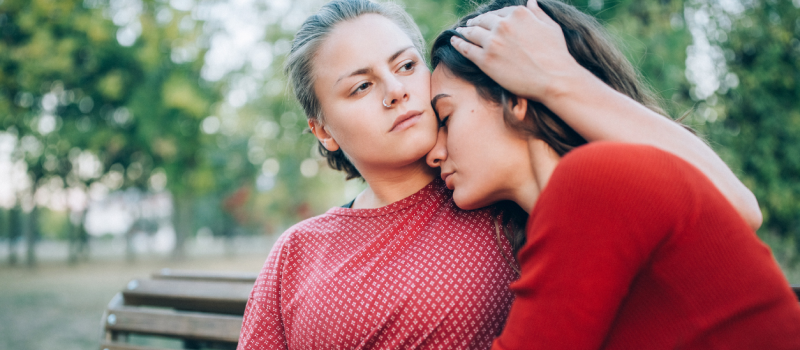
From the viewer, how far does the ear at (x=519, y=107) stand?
4.74ft

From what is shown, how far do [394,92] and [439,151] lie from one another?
24 cm

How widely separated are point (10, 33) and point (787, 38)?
1456 cm

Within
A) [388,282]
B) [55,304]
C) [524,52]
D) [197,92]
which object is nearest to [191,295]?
[388,282]

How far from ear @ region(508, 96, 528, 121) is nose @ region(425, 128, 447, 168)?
32 centimetres

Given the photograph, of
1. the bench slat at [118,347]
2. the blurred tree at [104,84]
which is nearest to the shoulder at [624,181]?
the bench slat at [118,347]

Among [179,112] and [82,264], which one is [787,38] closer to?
[179,112]

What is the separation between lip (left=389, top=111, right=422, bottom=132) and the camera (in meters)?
1.69

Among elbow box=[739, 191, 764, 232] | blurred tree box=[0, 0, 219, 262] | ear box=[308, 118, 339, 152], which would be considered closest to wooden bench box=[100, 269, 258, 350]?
ear box=[308, 118, 339, 152]

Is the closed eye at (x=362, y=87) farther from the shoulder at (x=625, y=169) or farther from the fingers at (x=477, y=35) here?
the shoulder at (x=625, y=169)

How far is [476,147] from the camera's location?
151 cm

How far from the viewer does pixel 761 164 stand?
7.48m

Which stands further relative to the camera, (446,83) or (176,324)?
(176,324)

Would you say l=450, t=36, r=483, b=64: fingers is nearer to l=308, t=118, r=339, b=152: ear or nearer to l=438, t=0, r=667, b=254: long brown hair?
l=438, t=0, r=667, b=254: long brown hair

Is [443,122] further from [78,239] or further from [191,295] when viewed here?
[78,239]
